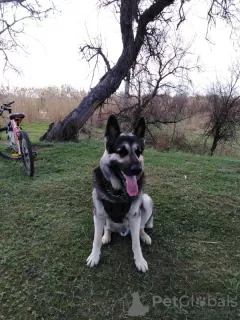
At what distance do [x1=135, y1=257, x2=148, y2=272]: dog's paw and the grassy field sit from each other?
0.05 meters

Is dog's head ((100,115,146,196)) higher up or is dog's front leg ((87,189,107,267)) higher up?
dog's head ((100,115,146,196))

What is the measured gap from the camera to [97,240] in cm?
235

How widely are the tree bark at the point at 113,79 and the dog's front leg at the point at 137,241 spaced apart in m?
5.87

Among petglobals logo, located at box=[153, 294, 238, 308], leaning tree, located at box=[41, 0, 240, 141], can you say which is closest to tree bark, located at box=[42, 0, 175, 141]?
leaning tree, located at box=[41, 0, 240, 141]

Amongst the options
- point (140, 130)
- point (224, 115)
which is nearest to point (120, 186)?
point (140, 130)

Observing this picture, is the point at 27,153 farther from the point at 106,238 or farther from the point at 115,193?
the point at 115,193

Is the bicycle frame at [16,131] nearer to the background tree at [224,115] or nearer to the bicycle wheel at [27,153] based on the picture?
the bicycle wheel at [27,153]

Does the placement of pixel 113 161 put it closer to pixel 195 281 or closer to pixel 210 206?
pixel 195 281

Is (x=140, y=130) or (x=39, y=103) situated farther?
(x=39, y=103)

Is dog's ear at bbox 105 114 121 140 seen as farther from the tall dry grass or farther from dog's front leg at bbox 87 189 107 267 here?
the tall dry grass

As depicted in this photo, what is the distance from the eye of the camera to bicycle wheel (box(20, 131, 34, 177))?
4379 mm

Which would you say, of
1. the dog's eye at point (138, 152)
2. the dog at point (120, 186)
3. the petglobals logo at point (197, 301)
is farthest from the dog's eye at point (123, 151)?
the petglobals logo at point (197, 301)

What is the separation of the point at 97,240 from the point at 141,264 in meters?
0.45

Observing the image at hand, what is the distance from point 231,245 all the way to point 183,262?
0.64 metres
